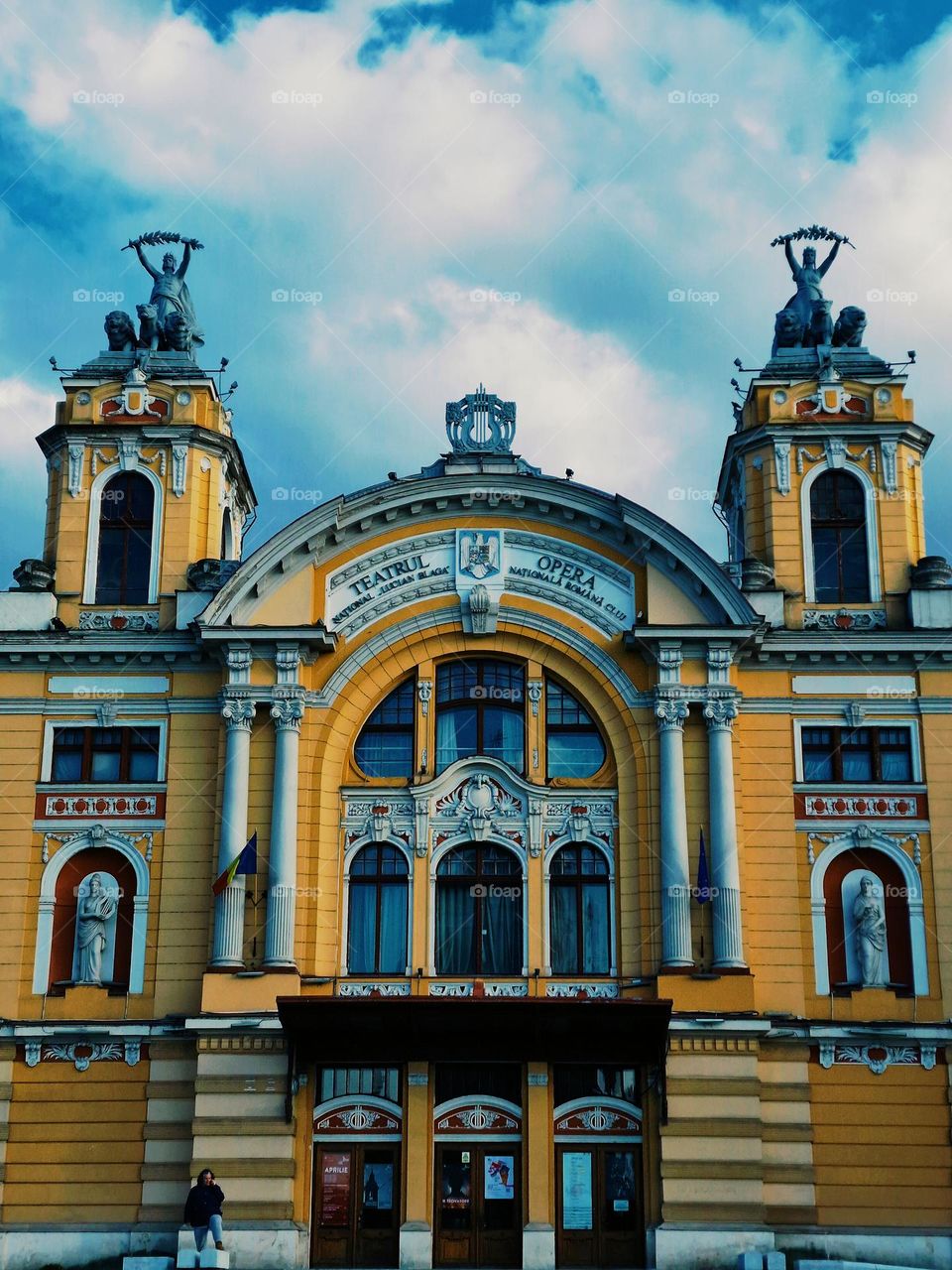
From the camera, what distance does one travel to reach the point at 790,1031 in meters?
31.8

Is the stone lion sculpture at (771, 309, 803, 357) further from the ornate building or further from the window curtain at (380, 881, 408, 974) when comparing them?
the window curtain at (380, 881, 408, 974)

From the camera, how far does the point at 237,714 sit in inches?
1316

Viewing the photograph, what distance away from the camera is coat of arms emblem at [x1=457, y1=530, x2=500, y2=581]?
35062mm

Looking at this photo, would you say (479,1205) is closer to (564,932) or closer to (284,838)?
(564,932)

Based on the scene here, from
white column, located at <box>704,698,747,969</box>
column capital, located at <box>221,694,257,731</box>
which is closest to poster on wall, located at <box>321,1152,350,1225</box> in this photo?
white column, located at <box>704,698,747,969</box>

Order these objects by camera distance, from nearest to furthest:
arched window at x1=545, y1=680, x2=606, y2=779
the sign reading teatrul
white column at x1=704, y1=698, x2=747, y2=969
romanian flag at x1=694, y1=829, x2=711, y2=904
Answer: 1. white column at x1=704, y1=698, x2=747, y2=969
2. romanian flag at x1=694, y1=829, x2=711, y2=904
3. arched window at x1=545, y1=680, x2=606, y2=779
4. the sign reading teatrul

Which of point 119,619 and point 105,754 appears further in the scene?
point 119,619

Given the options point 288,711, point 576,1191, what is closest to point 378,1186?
point 576,1191

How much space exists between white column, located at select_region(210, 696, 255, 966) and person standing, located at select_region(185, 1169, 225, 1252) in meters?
4.48

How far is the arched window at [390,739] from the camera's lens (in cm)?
3419

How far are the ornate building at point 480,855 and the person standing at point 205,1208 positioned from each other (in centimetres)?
181

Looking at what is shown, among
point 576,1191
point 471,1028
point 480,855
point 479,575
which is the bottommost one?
point 576,1191

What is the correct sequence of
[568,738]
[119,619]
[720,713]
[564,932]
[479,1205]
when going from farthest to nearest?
[119,619]
[568,738]
[720,713]
[564,932]
[479,1205]

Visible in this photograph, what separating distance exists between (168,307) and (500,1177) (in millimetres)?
20262
